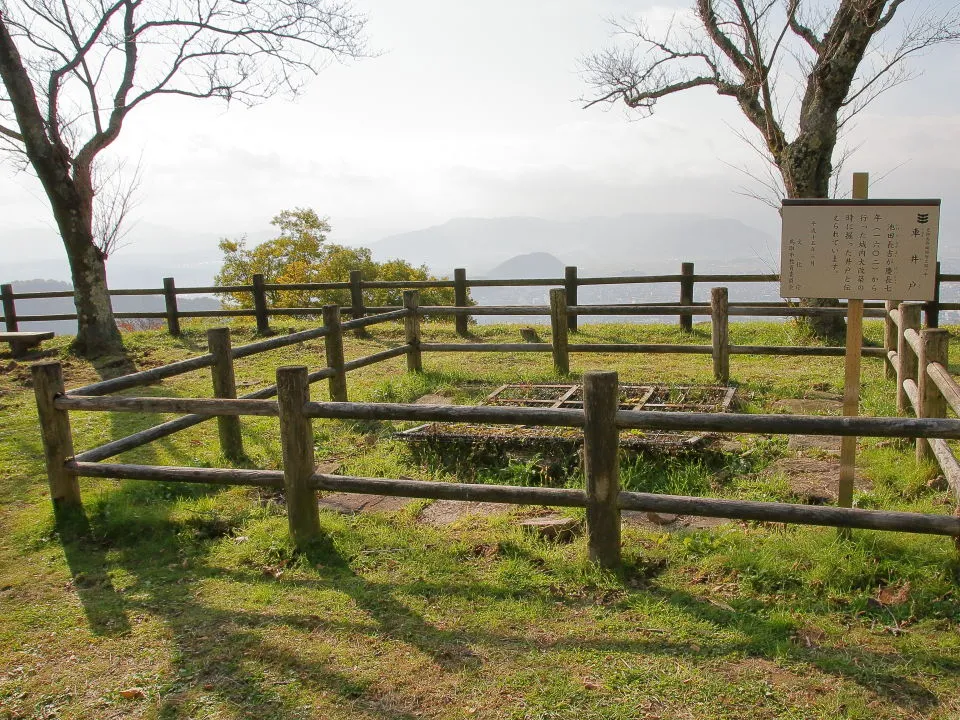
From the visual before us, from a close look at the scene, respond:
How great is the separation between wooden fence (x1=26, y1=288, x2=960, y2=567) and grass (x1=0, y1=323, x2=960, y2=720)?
1.10 feet

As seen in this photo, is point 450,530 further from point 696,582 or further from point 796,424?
point 796,424

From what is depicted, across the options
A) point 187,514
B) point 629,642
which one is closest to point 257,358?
point 187,514

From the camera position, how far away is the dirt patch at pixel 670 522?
429 centimetres

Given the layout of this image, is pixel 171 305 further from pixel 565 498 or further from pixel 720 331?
pixel 565 498

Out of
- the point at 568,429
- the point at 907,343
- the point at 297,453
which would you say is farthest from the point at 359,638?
the point at 907,343

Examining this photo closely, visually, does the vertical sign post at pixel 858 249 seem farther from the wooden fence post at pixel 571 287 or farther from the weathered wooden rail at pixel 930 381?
the wooden fence post at pixel 571 287

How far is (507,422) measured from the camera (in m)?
3.73

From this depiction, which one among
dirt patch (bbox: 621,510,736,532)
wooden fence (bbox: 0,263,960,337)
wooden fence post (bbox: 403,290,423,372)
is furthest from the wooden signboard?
wooden fence (bbox: 0,263,960,337)

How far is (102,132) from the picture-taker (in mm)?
11742

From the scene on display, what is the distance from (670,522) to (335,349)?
161 inches

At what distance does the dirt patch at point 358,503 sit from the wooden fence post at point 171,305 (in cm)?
963

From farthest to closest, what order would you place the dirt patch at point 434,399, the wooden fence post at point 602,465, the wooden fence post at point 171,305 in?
the wooden fence post at point 171,305, the dirt patch at point 434,399, the wooden fence post at point 602,465

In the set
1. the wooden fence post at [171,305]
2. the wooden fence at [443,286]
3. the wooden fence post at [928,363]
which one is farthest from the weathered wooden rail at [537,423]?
the wooden fence post at [171,305]

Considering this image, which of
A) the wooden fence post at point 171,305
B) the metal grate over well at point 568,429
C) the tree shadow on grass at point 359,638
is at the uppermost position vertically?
the wooden fence post at point 171,305
